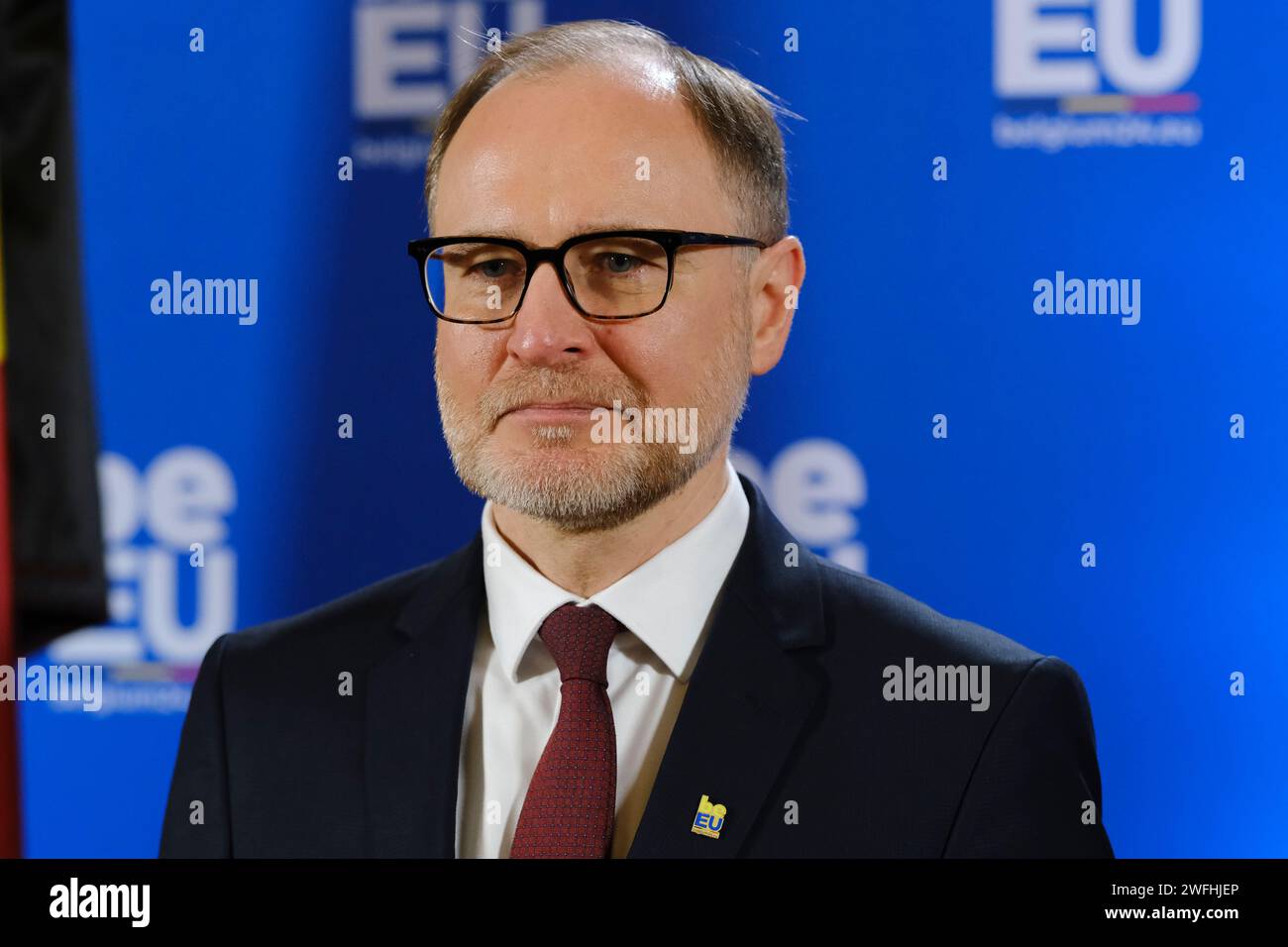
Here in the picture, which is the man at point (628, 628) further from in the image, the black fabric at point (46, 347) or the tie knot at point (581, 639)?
the black fabric at point (46, 347)

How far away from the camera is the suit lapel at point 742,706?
189cm

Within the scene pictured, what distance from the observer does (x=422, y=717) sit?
79.4 inches

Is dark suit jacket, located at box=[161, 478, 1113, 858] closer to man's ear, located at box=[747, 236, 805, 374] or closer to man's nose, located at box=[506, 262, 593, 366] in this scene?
man's ear, located at box=[747, 236, 805, 374]

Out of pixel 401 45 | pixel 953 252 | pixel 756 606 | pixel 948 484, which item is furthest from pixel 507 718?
pixel 401 45

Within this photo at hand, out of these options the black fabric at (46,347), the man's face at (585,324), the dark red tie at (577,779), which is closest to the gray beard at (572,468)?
the man's face at (585,324)

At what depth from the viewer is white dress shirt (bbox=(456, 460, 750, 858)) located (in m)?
1.99

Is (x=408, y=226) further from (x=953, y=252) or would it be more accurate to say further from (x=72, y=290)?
(x=953, y=252)

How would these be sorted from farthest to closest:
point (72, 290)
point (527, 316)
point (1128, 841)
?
point (72, 290), point (1128, 841), point (527, 316)

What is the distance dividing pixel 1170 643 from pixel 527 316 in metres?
1.31

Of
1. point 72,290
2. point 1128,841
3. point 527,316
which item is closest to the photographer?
point 527,316

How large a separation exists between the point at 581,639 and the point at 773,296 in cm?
68

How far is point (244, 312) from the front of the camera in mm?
2439

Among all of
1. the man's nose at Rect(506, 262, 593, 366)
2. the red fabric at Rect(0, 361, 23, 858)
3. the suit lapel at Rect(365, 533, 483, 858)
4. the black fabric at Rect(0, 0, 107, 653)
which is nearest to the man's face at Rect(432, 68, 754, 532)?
the man's nose at Rect(506, 262, 593, 366)

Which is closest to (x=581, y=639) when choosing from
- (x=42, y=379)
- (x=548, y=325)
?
(x=548, y=325)
